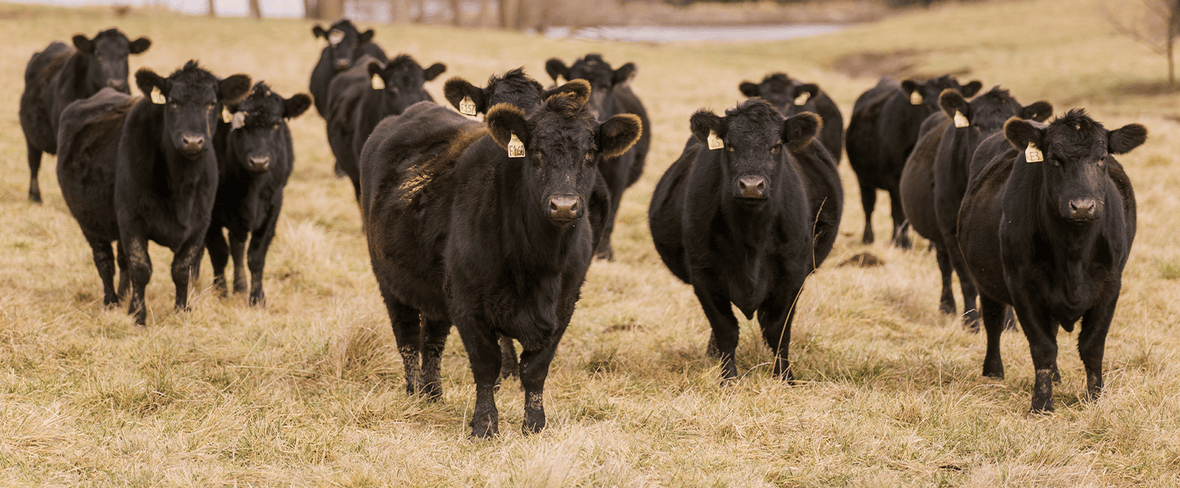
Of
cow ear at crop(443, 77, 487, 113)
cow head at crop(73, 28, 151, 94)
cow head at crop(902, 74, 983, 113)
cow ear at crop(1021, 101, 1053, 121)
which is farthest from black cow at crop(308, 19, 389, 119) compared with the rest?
cow ear at crop(1021, 101, 1053, 121)

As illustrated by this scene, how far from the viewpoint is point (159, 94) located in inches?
275

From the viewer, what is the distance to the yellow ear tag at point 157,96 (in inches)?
274

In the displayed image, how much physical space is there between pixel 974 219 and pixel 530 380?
124 inches

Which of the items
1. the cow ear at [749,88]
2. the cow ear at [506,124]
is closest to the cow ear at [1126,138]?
the cow ear at [506,124]

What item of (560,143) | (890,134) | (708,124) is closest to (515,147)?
(560,143)

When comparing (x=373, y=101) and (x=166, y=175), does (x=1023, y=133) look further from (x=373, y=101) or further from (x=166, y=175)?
(x=373, y=101)

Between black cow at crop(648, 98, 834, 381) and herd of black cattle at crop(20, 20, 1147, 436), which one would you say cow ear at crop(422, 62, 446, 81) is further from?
black cow at crop(648, 98, 834, 381)

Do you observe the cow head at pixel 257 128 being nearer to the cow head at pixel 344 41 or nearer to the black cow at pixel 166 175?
the black cow at pixel 166 175

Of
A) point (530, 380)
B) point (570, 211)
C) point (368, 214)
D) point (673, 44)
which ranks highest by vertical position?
point (570, 211)

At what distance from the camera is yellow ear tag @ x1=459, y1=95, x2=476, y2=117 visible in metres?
6.28

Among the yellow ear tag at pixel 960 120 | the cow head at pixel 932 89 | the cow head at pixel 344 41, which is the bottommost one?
the cow head at pixel 344 41

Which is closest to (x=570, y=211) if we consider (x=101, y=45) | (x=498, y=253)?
(x=498, y=253)

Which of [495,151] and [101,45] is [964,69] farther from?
[495,151]

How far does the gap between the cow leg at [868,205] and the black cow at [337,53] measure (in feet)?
24.8
